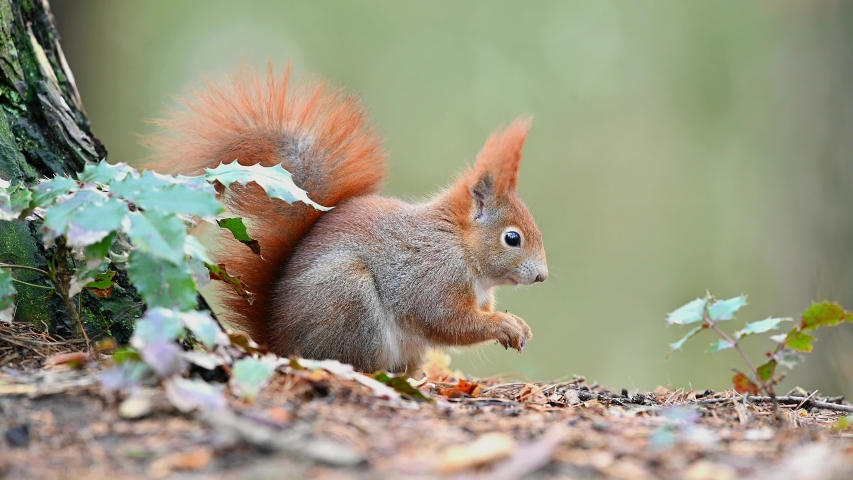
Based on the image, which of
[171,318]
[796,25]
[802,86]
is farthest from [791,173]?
[171,318]

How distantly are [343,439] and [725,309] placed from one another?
2.79ft

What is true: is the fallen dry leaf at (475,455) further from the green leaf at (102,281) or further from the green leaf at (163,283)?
the green leaf at (102,281)

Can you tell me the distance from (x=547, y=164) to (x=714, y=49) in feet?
5.75

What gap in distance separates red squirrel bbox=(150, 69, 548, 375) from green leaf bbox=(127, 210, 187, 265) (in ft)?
2.60

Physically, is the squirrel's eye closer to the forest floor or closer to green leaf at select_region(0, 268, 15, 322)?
the forest floor

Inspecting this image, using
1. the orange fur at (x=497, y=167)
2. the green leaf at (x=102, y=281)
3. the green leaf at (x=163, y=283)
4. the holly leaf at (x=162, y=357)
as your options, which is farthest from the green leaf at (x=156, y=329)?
the orange fur at (x=497, y=167)

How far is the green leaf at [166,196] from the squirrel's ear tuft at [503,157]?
111 centimetres

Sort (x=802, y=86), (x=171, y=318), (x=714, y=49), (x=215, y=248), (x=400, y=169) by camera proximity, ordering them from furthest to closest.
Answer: (x=714, y=49), (x=400, y=169), (x=802, y=86), (x=215, y=248), (x=171, y=318)

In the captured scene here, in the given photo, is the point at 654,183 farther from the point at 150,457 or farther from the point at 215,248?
the point at 150,457

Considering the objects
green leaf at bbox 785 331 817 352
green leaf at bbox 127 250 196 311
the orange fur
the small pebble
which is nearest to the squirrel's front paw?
the orange fur

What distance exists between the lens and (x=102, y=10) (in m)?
4.20

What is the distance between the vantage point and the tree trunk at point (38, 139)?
5.78 ft

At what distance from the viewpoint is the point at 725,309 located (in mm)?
1504

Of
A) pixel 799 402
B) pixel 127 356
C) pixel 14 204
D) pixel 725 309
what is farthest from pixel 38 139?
pixel 799 402
